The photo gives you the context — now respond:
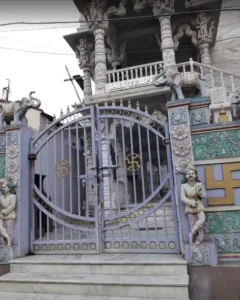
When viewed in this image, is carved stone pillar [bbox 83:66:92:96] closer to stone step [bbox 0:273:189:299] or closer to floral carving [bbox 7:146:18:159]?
floral carving [bbox 7:146:18:159]

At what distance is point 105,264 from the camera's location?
299 centimetres

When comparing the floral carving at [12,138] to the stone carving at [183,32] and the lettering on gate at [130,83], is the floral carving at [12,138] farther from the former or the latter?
the stone carving at [183,32]

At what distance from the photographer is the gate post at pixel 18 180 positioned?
3489mm

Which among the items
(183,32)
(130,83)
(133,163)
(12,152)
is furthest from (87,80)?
(133,163)

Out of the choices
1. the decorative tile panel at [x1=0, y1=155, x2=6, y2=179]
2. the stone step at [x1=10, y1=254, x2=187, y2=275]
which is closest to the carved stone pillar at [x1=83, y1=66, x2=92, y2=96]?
the decorative tile panel at [x1=0, y1=155, x2=6, y2=179]

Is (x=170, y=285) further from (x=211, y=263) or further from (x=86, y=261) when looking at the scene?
(x=86, y=261)

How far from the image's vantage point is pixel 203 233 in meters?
2.98

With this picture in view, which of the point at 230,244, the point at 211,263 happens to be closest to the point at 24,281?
the point at 211,263

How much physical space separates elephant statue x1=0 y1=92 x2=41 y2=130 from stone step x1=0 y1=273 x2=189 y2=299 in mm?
2137

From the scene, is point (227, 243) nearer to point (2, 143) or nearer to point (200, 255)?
point (200, 255)

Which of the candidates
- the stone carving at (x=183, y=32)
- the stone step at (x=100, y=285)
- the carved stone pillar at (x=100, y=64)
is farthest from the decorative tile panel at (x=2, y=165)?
the stone carving at (x=183, y=32)

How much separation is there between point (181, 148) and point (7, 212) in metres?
2.42

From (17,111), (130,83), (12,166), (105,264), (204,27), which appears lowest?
(105,264)

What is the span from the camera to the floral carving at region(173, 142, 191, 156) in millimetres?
3146
